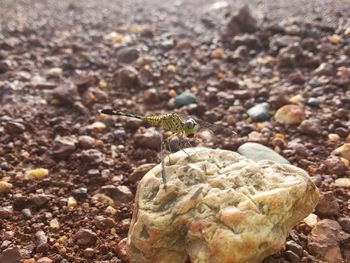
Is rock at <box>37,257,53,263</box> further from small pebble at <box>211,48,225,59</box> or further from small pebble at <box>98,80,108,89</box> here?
small pebble at <box>211,48,225,59</box>

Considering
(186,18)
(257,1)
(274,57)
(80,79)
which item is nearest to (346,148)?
(274,57)

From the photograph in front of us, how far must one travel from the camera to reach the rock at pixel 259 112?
5.79 meters

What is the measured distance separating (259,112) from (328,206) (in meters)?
2.04

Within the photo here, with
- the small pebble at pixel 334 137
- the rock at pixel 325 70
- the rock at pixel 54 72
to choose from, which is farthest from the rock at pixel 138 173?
the rock at pixel 325 70

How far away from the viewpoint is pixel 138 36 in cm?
884

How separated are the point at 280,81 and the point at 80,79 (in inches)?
108

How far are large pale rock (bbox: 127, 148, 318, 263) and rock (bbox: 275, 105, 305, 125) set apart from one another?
7.34ft

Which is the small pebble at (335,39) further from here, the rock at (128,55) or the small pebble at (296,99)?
the rock at (128,55)

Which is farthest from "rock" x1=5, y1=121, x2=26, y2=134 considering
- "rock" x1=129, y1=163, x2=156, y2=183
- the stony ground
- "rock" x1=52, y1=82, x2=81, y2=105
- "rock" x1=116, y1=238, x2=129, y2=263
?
"rock" x1=116, y1=238, x2=129, y2=263

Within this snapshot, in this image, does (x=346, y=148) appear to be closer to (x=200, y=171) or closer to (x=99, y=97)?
(x=200, y=171)

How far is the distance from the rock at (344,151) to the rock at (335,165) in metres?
0.13

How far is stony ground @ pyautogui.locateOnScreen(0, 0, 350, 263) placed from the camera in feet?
13.1

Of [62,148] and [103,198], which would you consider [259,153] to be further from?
[62,148]

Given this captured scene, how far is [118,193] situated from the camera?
175 inches
